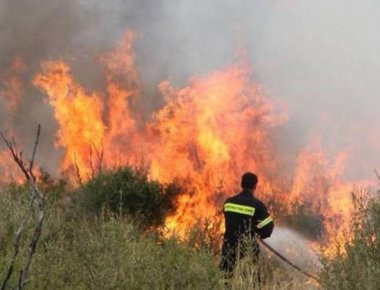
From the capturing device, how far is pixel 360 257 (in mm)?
4691

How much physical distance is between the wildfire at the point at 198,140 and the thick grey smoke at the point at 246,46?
411 millimetres

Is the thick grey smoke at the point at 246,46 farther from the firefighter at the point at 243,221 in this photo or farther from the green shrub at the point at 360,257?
the green shrub at the point at 360,257

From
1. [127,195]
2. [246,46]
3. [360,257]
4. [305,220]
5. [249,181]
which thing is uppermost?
[246,46]

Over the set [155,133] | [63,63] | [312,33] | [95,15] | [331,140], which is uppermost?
[95,15]

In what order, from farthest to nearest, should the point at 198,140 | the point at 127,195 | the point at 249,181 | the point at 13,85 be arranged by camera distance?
the point at 13,85
the point at 198,140
the point at 127,195
the point at 249,181

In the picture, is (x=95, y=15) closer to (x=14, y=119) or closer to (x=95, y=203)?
(x=14, y=119)

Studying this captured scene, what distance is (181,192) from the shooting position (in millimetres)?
12031

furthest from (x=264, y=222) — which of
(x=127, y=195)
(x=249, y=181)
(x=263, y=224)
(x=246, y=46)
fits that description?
(x=246, y=46)

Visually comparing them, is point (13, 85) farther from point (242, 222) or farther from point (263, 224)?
point (263, 224)

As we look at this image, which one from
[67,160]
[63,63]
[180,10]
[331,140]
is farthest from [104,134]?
[331,140]

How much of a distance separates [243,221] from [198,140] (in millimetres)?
6131

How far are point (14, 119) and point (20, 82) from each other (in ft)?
3.16

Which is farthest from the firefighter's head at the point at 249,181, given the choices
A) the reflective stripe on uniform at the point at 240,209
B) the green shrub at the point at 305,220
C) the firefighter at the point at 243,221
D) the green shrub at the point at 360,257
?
the green shrub at the point at 305,220

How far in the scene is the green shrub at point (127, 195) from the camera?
10.6m
